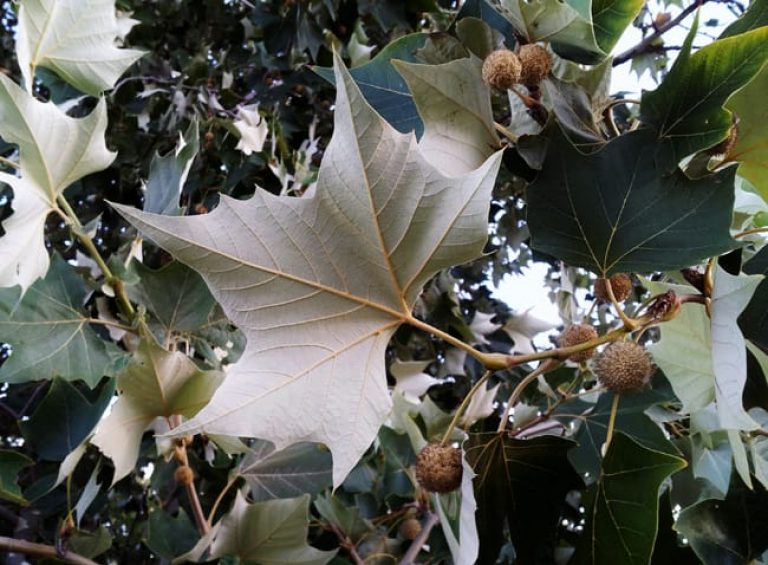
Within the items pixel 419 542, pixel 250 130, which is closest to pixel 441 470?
pixel 419 542

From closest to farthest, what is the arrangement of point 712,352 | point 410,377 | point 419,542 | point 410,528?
point 712,352
point 419,542
point 410,528
point 410,377

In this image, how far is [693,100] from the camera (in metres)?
0.53

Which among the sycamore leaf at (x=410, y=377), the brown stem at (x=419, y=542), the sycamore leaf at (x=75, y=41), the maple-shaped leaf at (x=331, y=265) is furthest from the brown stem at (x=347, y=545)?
the sycamore leaf at (x=75, y=41)

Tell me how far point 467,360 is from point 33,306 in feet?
4.27

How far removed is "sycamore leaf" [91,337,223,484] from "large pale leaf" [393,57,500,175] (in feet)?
1.21

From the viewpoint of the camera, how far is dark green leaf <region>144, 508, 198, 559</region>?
905 mm

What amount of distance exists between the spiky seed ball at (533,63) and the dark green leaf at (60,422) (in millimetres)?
675

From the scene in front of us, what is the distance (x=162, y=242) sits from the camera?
50 cm

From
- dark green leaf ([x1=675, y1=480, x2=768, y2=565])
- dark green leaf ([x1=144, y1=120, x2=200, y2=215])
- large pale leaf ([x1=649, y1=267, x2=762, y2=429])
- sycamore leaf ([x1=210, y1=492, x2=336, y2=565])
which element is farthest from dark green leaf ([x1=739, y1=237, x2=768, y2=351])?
dark green leaf ([x1=144, y1=120, x2=200, y2=215])

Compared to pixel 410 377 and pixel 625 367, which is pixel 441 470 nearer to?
pixel 625 367

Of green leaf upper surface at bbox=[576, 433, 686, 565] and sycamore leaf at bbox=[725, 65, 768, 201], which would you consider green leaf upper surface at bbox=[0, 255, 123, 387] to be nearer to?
green leaf upper surface at bbox=[576, 433, 686, 565]

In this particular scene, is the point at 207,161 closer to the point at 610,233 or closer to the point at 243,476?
the point at 243,476

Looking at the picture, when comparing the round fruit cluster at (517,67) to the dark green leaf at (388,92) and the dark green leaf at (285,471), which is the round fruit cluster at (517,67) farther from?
the dark green leaf at (285,471)

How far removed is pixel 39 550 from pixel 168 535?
158 mm
